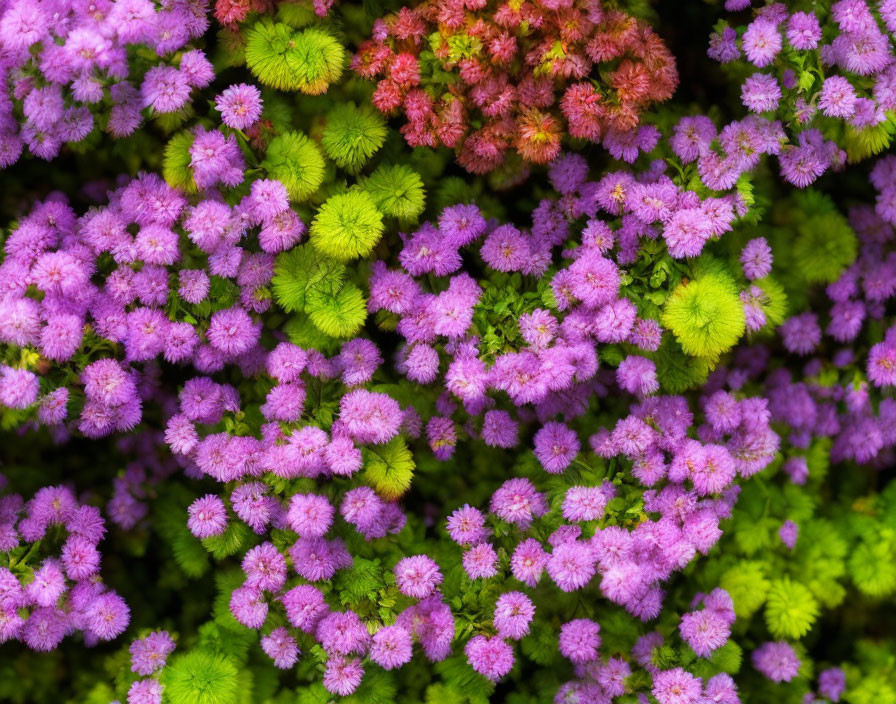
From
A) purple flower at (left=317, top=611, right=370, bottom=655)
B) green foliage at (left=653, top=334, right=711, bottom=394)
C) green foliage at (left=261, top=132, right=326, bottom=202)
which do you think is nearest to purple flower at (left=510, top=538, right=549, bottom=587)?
purple flower at (left=317, top=611, right=370, bottom=655)

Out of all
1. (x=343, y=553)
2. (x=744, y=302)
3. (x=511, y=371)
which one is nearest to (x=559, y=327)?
(x=511, y=371)

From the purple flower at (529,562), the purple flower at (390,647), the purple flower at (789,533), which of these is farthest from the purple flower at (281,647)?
the purple flower at (789,533)

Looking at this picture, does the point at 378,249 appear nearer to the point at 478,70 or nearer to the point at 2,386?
the point at 478,70

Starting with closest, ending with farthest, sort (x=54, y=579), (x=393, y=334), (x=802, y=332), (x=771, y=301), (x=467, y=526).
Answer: (x=54, y=579)
(x=467, y=526)
(x=771, y=301)
(x=393, y=334)
(x=802, y=332)

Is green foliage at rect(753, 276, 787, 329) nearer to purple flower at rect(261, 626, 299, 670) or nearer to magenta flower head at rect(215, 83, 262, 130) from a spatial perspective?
magenta flower head at rect(215, 83, 262, 130)

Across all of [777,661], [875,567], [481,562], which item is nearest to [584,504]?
[481,562]

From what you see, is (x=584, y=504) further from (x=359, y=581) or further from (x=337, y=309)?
(x=337, y=309)

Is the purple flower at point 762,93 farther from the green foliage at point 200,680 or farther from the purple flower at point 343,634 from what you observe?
the green foliage at point 200,680
